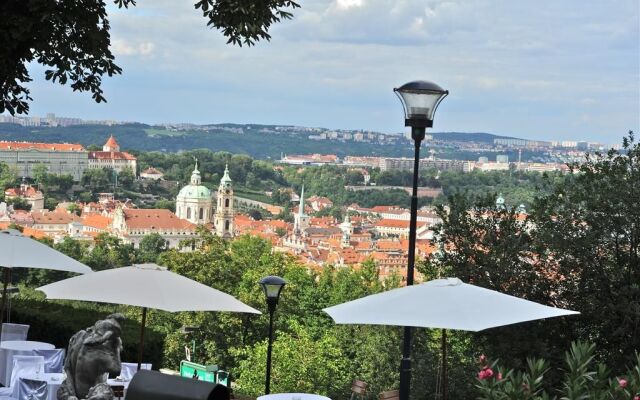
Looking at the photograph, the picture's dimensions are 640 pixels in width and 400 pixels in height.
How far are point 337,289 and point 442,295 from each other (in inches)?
1911

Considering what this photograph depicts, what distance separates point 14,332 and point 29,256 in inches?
96.5

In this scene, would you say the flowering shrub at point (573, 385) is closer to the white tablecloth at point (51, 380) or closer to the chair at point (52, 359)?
the white tablecloth at point (51, 380)

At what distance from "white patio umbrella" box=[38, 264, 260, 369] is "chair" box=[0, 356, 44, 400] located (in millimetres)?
1395

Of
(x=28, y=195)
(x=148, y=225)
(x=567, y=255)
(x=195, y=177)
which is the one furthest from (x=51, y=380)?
(x=28, y=195)

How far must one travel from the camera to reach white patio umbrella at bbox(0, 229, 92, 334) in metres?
9.80

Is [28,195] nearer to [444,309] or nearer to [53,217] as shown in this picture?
[53,217]

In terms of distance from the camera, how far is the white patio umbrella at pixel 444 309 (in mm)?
7109

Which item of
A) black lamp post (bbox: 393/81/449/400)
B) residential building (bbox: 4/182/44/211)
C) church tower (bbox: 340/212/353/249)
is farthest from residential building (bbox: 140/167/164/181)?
black lamp post (bbox: 393/81/449/400)

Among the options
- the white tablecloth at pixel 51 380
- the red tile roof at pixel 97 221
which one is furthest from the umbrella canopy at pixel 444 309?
the red tile roof at pixel 97 221

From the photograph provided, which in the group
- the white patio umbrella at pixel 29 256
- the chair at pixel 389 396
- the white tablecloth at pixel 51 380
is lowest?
the white tablecloth at pixel 51 380

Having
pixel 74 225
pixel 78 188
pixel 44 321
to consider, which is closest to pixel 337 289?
pixel 44 321

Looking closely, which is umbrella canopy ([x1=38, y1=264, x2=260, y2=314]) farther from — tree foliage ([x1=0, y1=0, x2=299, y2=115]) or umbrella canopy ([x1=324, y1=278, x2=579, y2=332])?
tree foliage ([x1=0, y1=0, x2=299, y2=115])

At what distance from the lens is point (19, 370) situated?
34.0 feet

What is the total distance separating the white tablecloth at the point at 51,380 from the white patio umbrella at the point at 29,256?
3.48 ft
